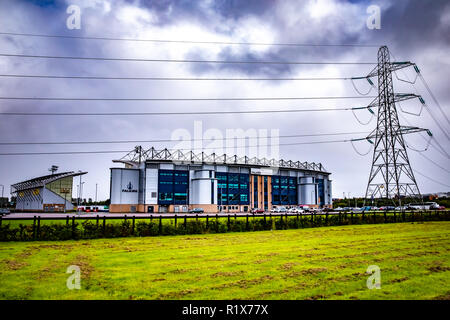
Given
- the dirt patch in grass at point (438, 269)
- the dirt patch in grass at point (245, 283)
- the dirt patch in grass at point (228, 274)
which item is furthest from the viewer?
the dirt patch in grass at point (438, 269)

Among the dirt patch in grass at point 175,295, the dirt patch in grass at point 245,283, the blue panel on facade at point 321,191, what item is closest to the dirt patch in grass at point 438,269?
the dirt patch in grass at point 245,283

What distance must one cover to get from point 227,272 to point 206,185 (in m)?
86.7

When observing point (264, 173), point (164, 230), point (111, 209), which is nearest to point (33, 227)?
point (164, 230)

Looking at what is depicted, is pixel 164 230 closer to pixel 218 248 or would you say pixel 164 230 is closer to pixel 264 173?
pixel 218 248

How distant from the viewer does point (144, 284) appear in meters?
11.2

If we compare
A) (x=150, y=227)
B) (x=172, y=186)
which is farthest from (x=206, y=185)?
(x=150, y=227)

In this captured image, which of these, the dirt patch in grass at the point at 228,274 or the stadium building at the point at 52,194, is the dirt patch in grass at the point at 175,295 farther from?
the stadium building at the point at 52,194

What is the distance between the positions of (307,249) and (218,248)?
507 cm

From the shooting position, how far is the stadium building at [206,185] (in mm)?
95312

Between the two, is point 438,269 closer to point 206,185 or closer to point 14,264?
point 14,264

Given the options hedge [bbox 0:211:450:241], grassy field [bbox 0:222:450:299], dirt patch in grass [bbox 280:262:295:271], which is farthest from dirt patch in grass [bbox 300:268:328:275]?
hedge [bbox 0:211:450:241]

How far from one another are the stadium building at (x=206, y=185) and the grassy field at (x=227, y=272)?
7653 cm

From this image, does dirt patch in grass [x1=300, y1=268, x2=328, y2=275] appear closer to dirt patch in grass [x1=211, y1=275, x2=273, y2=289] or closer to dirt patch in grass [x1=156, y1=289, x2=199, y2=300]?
dirt patch in grass [x1=211, y1=275, x2=273, y2=289]

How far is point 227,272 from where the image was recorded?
12.9 m
